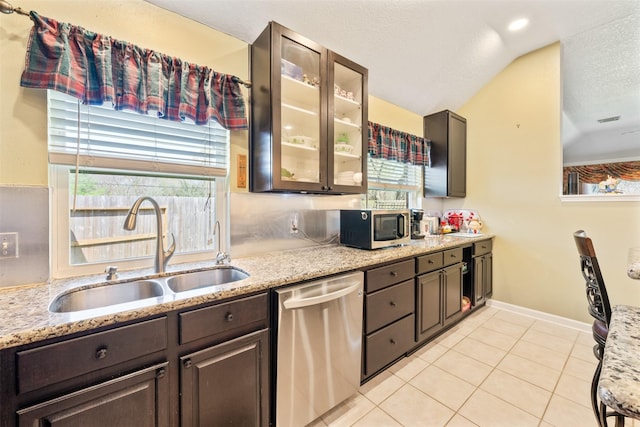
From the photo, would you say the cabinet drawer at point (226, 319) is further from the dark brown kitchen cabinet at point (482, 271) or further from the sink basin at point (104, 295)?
the dark brown kitchen cabinet at point (482, 271)

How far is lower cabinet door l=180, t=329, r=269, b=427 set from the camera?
1.07m

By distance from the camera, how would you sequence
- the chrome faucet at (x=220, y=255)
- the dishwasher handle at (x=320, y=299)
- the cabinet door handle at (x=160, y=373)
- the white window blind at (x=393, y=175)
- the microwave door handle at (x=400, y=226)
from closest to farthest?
the cabinet door handle at (x=160, y=373), the dishwasher handle at (x=320, y=299), the chrome faucet at (x=220, y=255), the microwave door handle at (x=400, y=226), the white window blind at (x=393, y=175)

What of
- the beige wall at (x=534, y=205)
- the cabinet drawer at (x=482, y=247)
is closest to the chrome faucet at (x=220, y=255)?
the cabinet drawer at (x=482, y=247)

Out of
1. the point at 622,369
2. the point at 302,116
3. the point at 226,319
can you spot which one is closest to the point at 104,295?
the point at 226,319

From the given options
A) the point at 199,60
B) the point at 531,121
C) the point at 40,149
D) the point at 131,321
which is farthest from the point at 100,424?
the point at 531,121

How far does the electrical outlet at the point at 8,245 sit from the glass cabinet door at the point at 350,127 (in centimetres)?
180

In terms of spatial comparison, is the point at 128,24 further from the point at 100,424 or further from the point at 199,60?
the point at 100,424

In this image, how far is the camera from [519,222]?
3.02 meters

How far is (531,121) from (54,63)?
4.02 metres

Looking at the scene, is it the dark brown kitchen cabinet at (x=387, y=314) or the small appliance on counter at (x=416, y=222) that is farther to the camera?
the small appliance on counter at (x=416, y=222)

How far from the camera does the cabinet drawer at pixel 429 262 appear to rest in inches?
83.7

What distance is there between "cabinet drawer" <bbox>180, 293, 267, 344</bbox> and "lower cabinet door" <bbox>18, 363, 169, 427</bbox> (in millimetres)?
158

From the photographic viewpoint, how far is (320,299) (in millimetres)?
1410

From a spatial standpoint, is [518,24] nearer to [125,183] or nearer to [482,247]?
[482,247]
